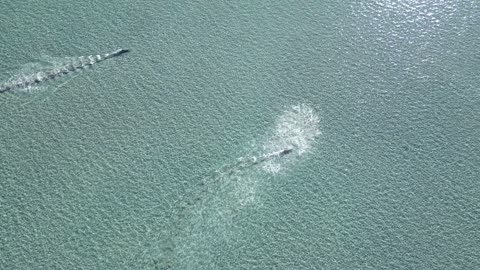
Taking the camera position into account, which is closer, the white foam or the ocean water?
the ocean water

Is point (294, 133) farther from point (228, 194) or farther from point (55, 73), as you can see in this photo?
point (55, 73)

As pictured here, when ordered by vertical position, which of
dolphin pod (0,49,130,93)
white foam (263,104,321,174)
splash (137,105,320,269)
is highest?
dolphin pod (0,49,130,93)

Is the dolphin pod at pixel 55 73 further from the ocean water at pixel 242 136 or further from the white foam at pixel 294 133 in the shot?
the white foam at pixel 294 133

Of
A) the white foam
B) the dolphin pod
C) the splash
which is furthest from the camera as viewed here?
the dolphin pod

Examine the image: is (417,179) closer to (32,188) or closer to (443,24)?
(443,24)

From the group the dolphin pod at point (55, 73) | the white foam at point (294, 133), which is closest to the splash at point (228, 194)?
the white foam at point (294, 133)

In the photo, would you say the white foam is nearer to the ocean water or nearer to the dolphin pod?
the ocean water

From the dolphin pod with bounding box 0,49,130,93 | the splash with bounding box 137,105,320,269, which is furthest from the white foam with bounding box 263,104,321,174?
the dolphin pod with bounding box 0,49,130,93

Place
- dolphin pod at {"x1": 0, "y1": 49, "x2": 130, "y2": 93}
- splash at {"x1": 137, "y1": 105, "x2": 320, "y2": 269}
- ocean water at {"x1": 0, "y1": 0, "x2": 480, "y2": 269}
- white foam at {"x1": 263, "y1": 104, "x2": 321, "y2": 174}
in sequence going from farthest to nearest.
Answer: dolphin pod at {"x1": 0, "y1": 49, "x2": 130, "y2": 93}
white foam at {"x1": 263, "y1": 104, "x2": 321, "y2": 174}
ocean water at {"x1": 0, "y1": 0, "x2": 480, "y2": 269}
splash at {"x1": 137, "y1": 105, "x2": 320, "y2": 269}

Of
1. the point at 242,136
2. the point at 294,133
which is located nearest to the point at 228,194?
the point at 242,136
